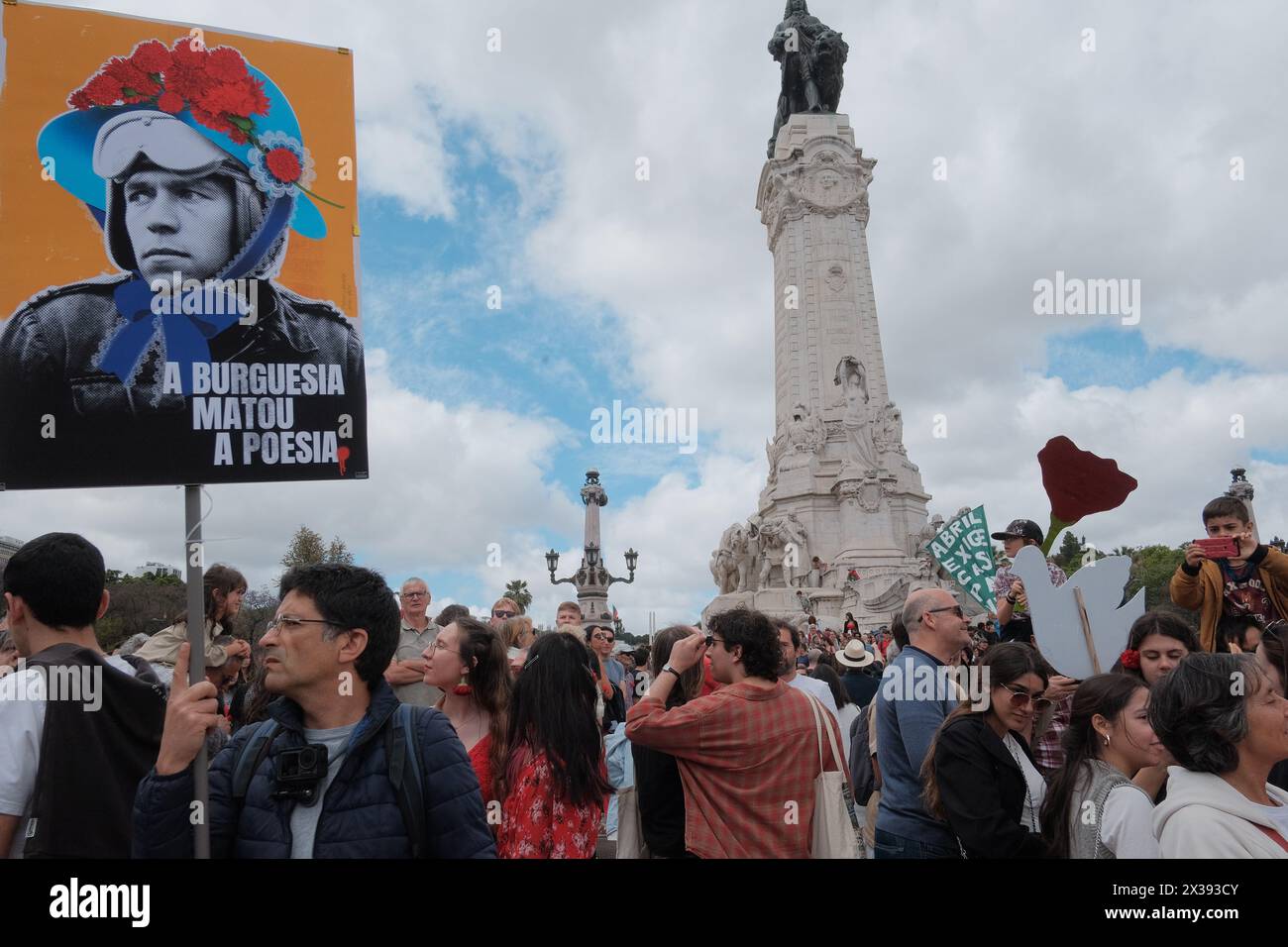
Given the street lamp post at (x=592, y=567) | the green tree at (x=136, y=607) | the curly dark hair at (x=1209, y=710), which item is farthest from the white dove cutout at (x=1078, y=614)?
the green tree at (x=136, y=607)

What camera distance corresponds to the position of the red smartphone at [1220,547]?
565 centimetres

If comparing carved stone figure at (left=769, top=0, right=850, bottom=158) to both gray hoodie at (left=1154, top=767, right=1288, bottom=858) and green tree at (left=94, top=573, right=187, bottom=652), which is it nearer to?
green tree at (left=94, top=573, right=187, bottom=652)

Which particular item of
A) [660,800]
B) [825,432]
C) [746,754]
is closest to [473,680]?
[660,800]

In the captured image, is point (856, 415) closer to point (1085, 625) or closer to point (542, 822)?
point (1085, 625)

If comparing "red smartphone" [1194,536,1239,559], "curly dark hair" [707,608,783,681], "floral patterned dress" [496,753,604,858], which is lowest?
"floral patterned dress" [496,753,604,858]

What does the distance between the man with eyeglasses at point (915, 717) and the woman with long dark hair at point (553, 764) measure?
4.46 feet

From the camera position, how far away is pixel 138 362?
3279 mm

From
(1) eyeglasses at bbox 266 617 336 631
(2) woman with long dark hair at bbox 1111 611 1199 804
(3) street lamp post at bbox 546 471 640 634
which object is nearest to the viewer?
(1) eyeglasses at bbox 266 617 336 631

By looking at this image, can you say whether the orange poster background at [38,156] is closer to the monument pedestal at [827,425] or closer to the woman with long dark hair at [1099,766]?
the woman with long dark hair at [1099,766]

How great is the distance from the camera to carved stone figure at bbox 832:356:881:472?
1205 inches

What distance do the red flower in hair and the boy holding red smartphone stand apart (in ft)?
19.7

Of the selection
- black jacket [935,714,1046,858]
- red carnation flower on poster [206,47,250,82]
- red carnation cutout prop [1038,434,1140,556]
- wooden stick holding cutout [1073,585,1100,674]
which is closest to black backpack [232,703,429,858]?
black jacket [935,714,1046,858]
